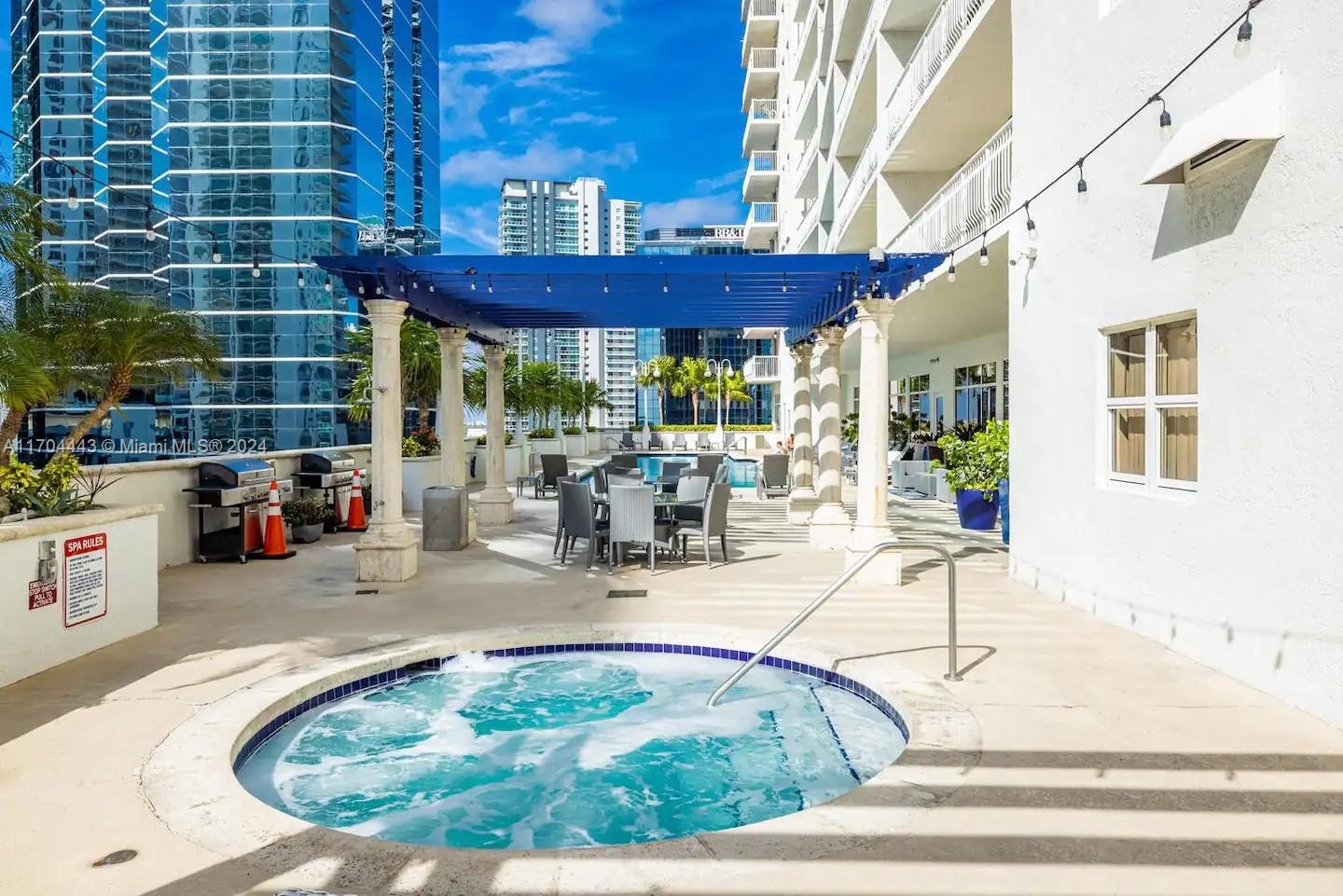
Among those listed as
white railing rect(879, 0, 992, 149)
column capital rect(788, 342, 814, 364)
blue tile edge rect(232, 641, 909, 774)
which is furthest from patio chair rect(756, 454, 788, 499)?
blue tile edge rect(232, 641, 909, 774)

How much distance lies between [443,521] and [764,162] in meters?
35.7

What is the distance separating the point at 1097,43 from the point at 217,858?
7.38 m

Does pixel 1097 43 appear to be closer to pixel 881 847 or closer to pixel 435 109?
pixel 881 847

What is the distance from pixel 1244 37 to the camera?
13.8ft

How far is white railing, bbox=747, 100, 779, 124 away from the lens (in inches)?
1613

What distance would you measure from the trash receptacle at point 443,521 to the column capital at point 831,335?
5.13 m

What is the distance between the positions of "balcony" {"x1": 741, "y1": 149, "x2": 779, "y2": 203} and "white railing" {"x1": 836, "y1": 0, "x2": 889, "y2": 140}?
20683mm

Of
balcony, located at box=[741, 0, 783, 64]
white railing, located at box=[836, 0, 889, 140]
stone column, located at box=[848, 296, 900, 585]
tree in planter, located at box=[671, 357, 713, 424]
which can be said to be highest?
balcony, located at box=[741, 0, 783, 64]

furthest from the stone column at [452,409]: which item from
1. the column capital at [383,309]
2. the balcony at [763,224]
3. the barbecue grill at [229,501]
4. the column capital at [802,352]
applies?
the balcony at [763,224]

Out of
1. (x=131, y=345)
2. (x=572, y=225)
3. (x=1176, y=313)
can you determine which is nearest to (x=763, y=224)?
(x=131, y=345)

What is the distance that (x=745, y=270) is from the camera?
8094mm

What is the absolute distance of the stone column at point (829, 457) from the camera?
33.3ft

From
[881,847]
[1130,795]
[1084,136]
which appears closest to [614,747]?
[881,847]

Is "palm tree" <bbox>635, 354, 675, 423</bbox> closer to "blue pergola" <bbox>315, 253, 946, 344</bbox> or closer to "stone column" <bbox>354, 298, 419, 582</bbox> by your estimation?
"blue pergola" <bbox>315, 253, 946, 344</bbox>
